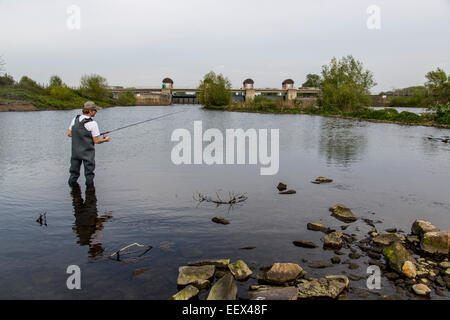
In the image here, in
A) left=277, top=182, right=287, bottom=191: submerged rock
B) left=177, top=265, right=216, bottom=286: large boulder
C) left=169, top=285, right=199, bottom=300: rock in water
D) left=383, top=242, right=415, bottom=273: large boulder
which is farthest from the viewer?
left=277, top=182, right=287, bottom=191: submerged rock

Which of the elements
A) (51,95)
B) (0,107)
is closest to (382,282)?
(0,107)

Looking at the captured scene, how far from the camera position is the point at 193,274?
589 centimetres

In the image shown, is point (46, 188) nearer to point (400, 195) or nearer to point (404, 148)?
point (400, 195)

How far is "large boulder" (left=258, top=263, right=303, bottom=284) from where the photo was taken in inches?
230

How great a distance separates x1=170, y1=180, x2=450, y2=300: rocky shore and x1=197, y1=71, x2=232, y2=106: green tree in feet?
308

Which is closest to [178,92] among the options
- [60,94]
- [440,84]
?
[60,94]

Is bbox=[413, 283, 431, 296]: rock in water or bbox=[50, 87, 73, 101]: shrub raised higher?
bbox=[50, 87, 73, 101]: shrub

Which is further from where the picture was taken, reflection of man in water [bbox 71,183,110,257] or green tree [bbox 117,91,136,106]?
green tree [bbox 117,91,136,106]

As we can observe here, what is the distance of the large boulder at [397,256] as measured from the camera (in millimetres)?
6250

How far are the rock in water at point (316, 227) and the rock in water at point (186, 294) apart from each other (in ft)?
12.6

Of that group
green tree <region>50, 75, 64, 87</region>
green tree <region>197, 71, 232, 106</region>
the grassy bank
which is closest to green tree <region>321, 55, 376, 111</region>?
the grassy bank

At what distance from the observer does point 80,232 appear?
7.73m

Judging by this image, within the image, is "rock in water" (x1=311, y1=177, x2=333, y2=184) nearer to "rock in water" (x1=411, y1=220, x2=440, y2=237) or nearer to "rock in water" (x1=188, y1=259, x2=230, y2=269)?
"rock in water" (x1=411, y1=220, x2=440, y2=237)

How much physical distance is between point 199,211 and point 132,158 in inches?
363
